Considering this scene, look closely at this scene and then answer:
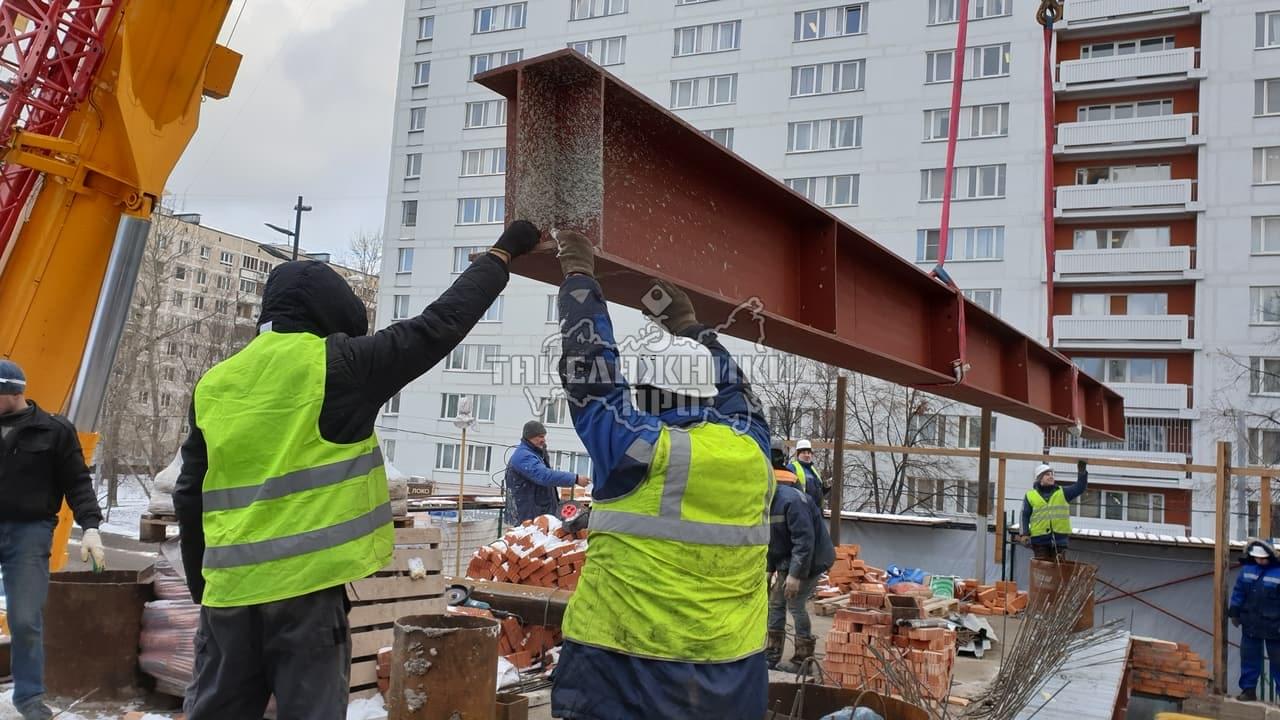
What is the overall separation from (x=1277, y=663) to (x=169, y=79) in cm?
1361

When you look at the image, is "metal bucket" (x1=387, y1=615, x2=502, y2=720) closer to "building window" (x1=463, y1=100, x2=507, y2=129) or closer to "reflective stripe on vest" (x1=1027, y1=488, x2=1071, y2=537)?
"reflective stripe on vest" (x1=1027, y1=488, x2=1071, y2=537)

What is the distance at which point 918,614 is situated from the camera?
8.27 metres

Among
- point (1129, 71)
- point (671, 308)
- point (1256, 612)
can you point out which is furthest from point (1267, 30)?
point (671, 308)

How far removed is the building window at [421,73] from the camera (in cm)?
4294

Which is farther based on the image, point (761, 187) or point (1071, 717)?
point (1071, 717)

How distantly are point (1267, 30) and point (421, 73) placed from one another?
34.5 meters

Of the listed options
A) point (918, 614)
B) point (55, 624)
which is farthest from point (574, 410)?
point (918, 614)

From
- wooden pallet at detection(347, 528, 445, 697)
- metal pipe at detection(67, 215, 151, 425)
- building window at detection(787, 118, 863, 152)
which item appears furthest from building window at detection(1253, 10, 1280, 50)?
metal pipe at detection(67, 215, 151, 425)

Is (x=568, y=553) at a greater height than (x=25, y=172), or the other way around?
(x=25, y=172)

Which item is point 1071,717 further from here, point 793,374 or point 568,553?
point 793,374

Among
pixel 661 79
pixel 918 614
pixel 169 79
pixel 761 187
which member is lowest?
pixel 918 614

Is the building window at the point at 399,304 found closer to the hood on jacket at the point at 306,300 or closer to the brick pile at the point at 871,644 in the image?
the brick pile at the point at 871,644

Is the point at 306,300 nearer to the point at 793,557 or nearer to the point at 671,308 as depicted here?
the point at 671,308

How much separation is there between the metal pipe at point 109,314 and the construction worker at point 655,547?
4574 millimetres
